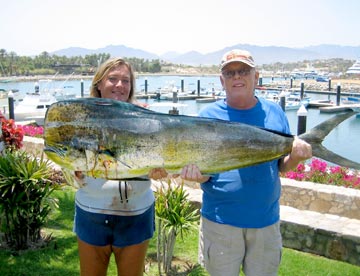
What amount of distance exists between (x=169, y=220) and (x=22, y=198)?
1.83 meters

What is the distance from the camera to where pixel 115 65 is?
8.72 ft

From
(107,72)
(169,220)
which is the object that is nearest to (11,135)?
(169,220)

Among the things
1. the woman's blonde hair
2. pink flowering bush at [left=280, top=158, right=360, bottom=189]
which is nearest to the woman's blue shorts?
the woman's blonde hair

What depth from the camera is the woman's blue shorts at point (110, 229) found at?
8.71ft

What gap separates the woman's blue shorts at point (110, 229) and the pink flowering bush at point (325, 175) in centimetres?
563

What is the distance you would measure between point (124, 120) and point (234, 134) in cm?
63

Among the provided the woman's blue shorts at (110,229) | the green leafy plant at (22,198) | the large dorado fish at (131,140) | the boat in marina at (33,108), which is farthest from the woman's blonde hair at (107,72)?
the boat in marina at (33,108)

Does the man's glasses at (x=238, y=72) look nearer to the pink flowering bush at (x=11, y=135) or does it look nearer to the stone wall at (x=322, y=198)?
the stone wall at (x=322, y=198)

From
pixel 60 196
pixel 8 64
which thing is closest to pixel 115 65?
pixel 60 196

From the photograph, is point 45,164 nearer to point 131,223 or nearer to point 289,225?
point 131,223

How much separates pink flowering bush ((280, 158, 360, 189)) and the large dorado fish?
18.4ft

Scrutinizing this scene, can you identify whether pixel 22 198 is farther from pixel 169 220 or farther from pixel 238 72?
pixel 238 72

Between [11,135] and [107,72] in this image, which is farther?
[11,135]

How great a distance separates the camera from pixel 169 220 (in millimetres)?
4336
